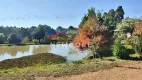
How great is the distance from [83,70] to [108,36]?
14844mm

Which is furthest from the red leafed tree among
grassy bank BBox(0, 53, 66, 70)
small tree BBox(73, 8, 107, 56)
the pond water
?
grassy bank BBox(0, 53, 66, 70)

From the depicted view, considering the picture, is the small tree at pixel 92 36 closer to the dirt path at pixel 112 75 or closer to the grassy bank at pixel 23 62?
the grassy bank at pixel 23 62

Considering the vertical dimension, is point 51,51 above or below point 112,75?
above

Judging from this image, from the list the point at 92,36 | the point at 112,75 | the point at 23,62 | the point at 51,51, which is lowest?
the point at 112,75

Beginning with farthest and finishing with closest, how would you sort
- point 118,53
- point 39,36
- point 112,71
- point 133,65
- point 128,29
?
point 39,36, point 128,29, point 118,53, point 133,65, point 112,71

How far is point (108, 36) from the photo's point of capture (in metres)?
26.1

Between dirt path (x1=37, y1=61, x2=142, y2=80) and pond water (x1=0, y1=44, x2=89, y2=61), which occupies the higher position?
pond water (x1=0, y1=44, x2=89, y2=61)

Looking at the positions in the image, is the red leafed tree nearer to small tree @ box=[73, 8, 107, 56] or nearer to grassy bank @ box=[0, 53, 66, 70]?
small tree @ box=[73, 8, 107, 56]

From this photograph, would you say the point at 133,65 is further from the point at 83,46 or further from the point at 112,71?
the point at 83,46

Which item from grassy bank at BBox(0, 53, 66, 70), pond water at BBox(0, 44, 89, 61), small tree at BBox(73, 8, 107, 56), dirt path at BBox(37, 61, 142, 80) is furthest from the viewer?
pond water at BBox(0, 44, 89, 61)

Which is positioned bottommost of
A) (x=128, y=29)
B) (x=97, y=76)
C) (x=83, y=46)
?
(x=97, y=76)

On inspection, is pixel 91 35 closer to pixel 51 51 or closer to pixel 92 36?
pixel 92 36

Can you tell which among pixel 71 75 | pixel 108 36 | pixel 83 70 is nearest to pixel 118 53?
pixel 83 70

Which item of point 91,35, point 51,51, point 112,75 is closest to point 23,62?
point 91,35
